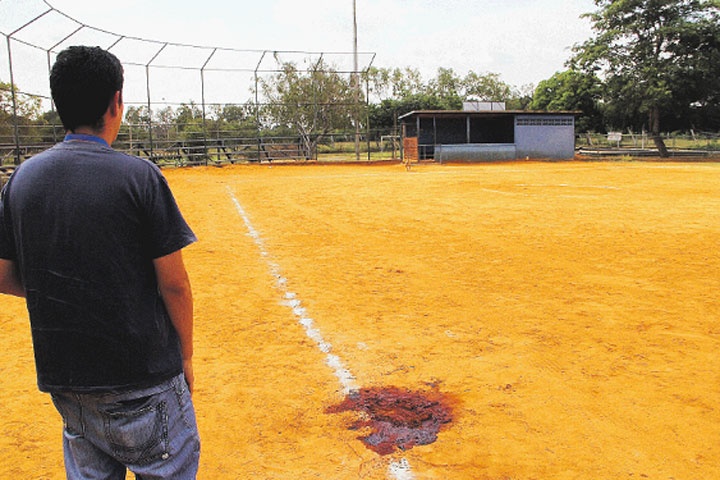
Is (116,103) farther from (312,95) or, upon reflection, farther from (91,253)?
(312,95)

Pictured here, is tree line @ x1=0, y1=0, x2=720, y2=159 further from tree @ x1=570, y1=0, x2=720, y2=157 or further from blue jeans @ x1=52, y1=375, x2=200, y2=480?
blue jeans @ x1=52, y1=375, x2=200, y2=480

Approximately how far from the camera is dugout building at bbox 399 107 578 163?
33.7 metres

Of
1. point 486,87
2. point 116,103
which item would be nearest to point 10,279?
point 116,103

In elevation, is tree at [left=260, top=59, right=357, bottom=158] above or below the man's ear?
above

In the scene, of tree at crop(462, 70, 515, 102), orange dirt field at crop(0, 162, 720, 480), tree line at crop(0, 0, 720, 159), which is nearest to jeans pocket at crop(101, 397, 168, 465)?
orange dirt field at crop(0, 162, 720, 480)

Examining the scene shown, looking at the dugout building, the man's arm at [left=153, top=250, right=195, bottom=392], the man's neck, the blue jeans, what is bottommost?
the blue jeans

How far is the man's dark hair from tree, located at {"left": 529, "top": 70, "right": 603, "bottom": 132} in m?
42.1

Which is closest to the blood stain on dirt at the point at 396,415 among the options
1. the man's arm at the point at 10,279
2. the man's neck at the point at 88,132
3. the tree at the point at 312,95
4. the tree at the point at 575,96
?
the man's arm at the point at 10,279

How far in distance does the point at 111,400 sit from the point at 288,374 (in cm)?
265

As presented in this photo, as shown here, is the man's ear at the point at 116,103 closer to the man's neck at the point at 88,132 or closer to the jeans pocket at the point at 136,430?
the man's neck at the point at 88,132

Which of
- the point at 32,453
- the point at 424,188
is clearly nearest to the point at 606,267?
the point at 32,453

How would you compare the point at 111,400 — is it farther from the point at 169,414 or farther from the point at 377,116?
the point at 377,116

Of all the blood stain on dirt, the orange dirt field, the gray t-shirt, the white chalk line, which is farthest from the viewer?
the blood stain on dirt

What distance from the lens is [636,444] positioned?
10.6ft
